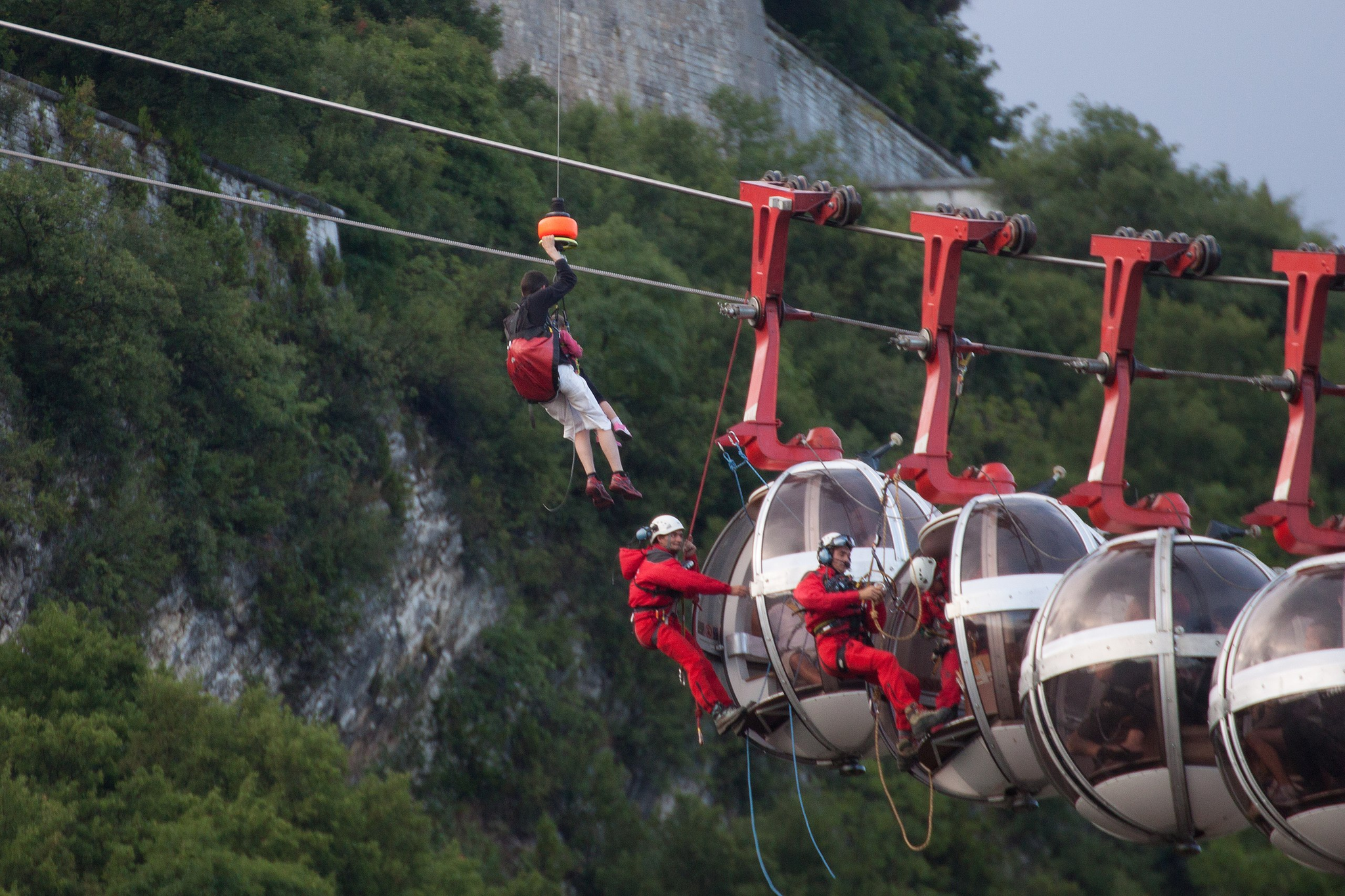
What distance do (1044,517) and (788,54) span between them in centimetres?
3839

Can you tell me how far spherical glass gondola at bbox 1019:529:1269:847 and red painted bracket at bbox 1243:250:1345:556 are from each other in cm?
266

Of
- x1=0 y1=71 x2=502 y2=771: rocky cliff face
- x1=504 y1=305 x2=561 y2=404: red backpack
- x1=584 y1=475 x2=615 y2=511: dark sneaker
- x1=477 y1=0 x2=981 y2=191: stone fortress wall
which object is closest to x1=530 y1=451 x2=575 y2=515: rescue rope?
x1=584 y1=475 x2=615 y2=511: dark sneaker

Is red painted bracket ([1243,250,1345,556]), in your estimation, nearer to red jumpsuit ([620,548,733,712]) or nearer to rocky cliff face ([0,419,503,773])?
red jumpsuit ([620,548,733,712])

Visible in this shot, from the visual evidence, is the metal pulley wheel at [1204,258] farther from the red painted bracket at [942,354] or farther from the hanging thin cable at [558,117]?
the hanging thin cable at [558,117]

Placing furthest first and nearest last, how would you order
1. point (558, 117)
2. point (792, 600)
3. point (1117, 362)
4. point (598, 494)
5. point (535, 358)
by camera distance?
1. point (558, 117)
2. point (1117, 362)
3. point (598, 494)
4. point (792, 600)
5. point (535, 358)

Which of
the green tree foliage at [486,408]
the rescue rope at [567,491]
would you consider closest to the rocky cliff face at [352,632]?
the green tree foliage at [486,408]

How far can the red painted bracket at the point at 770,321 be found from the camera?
15.0 metres

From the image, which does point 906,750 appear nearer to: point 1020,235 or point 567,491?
point 1020,235

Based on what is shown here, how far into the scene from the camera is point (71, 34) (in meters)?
28.7

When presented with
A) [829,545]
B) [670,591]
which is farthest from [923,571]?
[670,591]

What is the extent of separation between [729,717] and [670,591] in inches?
48.6

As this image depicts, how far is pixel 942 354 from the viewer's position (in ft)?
49.3

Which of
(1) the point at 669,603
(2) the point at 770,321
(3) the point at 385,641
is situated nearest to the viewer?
(1) the point at 669,603

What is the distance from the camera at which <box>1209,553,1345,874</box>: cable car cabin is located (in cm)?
1096
